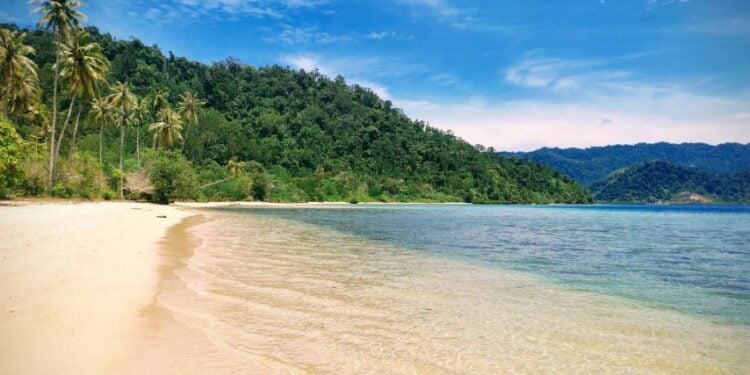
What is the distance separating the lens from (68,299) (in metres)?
8.62

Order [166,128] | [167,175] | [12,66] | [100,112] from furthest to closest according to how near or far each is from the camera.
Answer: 1. [166,128]
2. [100,112]
3. [167,175]
4. [12,66]

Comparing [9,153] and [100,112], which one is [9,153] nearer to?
[9,153]

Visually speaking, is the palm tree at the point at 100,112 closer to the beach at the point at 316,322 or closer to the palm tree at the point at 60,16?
the palm tree at the point at 60,16

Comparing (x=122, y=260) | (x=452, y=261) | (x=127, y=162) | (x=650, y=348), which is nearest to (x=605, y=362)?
(x=650, y=348)

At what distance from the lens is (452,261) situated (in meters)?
17.9

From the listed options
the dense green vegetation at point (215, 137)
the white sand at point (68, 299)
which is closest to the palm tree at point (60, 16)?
the dense green vegetation at point (215, 137)

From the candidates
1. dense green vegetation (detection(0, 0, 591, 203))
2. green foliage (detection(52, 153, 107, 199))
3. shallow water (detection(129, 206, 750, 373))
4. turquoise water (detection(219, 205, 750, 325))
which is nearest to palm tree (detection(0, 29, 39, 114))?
dense green vegetation (detection(0, 0, 591, 203))

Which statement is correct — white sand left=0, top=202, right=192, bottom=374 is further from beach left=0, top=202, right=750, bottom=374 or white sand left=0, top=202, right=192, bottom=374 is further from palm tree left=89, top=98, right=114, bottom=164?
palm tree left=89, top=98, right=114, bottom=164

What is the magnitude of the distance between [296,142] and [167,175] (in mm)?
76135

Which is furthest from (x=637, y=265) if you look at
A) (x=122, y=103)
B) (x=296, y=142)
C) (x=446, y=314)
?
(x=296, y=142)

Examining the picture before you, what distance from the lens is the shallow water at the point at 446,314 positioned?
6.75m

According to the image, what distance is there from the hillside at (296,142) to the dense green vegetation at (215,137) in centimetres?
44

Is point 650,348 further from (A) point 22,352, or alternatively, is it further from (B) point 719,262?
(B) point 719,262

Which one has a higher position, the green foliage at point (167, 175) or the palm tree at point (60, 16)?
the palm tree at point (60, 16)
